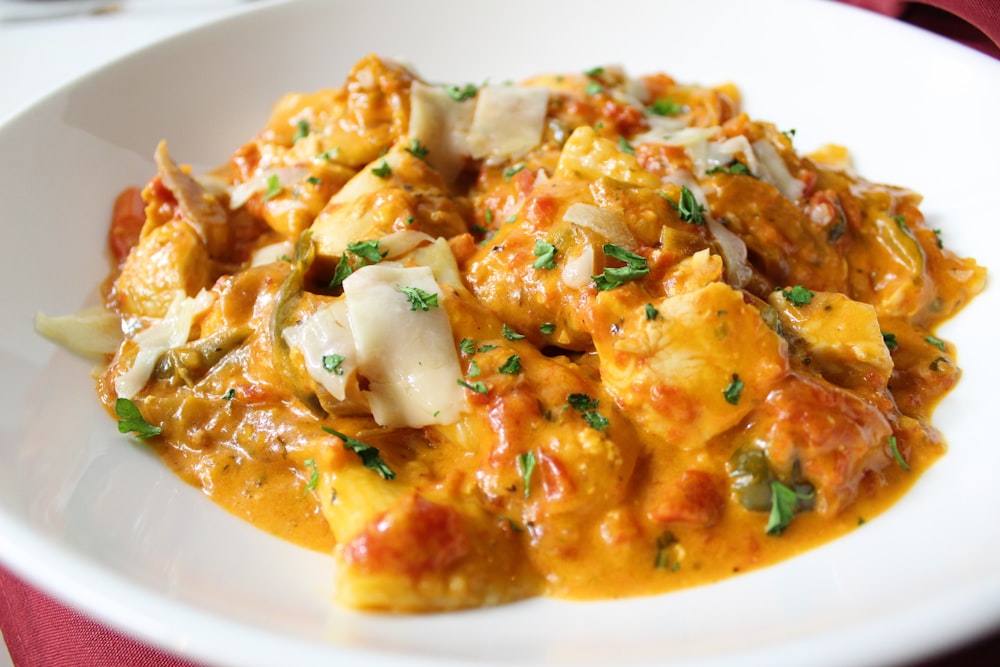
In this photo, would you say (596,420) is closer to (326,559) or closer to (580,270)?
(580,270)

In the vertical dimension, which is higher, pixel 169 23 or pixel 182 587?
pixel 182 587

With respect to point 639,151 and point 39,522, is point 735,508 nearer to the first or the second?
point 639,151

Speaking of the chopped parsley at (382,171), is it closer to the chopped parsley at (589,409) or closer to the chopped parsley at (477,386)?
the chopped parsley at (477,386)

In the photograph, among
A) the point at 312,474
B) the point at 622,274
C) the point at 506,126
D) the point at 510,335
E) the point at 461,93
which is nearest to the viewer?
the point at 312,474

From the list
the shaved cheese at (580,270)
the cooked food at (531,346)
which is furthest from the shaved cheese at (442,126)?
the shaved cheese at (580,270)

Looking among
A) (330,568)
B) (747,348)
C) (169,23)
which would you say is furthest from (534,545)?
(169,23)

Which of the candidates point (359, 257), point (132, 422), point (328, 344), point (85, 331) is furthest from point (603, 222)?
point (85, 331)
